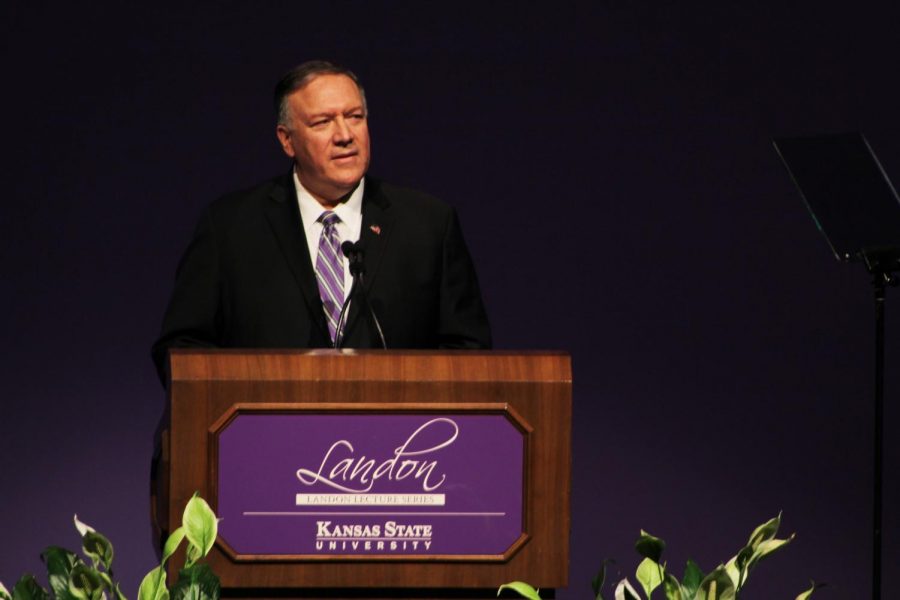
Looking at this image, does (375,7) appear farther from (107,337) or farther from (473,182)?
(107,337)

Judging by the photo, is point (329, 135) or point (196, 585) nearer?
point (196, 585)

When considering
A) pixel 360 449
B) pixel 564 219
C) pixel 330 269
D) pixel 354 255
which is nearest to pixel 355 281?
pixel 354 255

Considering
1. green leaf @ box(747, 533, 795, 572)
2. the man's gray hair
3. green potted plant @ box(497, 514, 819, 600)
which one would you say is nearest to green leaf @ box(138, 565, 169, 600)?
green potted plant @ box(497, 514, 819, 600)

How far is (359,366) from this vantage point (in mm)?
2158

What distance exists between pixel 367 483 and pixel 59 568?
55cm

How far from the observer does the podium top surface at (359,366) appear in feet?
7.06

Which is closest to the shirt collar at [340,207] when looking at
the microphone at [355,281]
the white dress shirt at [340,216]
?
the white dress shirt at [340,216]

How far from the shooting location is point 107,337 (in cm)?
439

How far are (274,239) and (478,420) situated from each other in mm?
909

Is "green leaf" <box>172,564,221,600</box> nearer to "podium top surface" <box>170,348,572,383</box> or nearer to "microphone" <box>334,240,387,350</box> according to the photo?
"podium top surface" <box>170,348,572,383</box>

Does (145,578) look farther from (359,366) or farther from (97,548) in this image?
(359,366)

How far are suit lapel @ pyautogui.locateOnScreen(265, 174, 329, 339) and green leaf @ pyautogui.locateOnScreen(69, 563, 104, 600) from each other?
1219 millimetres

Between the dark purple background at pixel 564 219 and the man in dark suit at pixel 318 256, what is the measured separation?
1.34 m

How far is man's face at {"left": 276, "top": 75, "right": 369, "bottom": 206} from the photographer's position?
290cm
